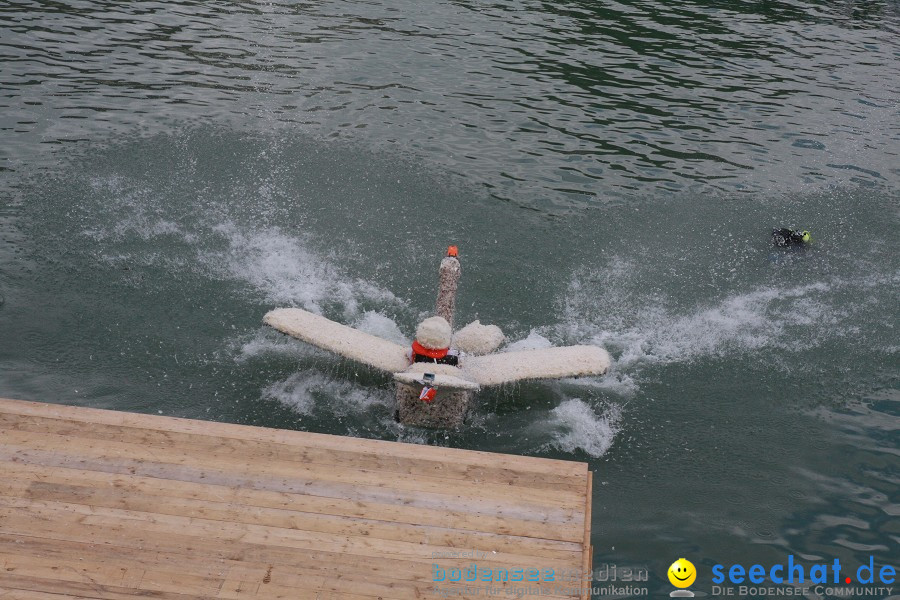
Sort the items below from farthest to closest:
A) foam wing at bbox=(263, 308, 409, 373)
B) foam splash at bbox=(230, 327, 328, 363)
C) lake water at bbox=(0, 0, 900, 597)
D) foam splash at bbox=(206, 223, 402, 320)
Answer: foam splash at bbox=(206, 223, 402, 320) → foam splash at bbox=(230, 327, 328, 363) → lake water at bbox=(0, 0, 900, 597) → foam wing at bbox=(263, 308, 409, 373)

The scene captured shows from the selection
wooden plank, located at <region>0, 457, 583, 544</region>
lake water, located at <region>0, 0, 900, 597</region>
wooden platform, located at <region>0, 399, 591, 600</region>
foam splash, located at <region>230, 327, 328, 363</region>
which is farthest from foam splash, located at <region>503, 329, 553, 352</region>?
wooden plank, located at <region>0, 457, 583, 544</region>

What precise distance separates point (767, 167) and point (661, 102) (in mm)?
3886

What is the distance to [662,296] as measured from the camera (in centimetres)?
1558

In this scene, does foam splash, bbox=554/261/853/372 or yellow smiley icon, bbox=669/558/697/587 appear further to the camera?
foam splash, bbox=554/261/853/372

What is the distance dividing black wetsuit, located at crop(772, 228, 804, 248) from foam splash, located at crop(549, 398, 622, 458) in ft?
21.4

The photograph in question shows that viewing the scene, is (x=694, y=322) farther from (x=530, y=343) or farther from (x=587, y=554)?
(x=587, y=554)

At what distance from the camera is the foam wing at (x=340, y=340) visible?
38.9 feet

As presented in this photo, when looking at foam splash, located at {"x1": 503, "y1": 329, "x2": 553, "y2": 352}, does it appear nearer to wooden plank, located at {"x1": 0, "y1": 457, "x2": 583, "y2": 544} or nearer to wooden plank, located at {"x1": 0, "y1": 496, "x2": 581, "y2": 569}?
wooden plank, located at {"x1": 0, "y1": 457, "x2": 583, "y2": 544}

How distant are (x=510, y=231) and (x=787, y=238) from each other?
540 cm

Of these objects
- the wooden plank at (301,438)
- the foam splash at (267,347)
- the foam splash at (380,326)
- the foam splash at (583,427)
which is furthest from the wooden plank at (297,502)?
the foam splash at (380,326)

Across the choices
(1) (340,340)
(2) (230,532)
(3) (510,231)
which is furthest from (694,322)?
(2) (230,532)

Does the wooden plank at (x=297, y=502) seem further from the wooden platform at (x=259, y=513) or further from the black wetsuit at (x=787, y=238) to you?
the black wetsuit at (x=787, y=238)

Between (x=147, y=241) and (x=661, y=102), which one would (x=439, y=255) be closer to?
(x=147, y=241)

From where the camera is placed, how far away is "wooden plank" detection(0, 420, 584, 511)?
32.1 ft
